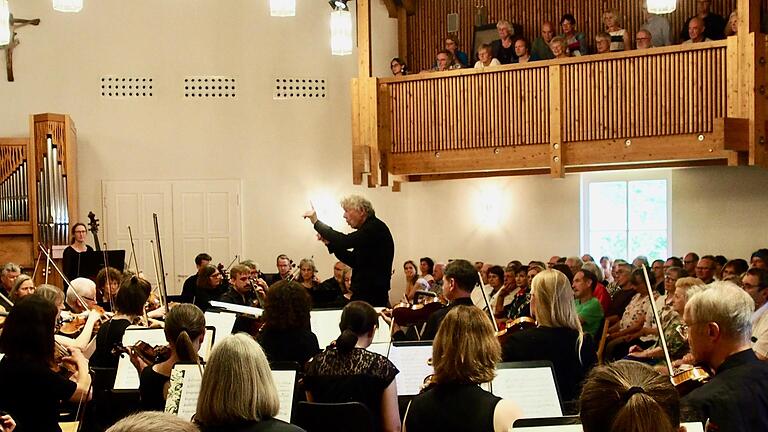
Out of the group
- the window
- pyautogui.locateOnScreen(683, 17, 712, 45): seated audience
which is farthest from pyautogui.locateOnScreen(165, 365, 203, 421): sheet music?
the window

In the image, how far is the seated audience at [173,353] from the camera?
4.24 m

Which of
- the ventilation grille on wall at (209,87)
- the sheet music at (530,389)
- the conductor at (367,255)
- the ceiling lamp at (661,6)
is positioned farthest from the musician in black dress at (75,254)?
the sheet music at (530,389)

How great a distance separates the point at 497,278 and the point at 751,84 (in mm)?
3429

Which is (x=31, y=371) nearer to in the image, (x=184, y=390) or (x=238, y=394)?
(x=184, y=390)

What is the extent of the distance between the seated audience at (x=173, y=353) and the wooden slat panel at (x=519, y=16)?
31.9ft

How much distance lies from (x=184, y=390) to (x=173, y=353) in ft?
1.10

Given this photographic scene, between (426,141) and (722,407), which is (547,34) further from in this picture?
(722,407)

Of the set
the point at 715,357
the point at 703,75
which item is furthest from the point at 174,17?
the point at 715,357

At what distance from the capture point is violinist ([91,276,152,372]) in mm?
5477

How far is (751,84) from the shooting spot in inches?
380

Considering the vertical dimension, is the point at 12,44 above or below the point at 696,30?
above

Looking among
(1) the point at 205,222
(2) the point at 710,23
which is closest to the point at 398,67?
(1) the point at 205,222

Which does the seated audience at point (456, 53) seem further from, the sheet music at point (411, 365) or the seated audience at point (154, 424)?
the seated audience at point (154, 424)

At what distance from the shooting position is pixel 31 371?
3848 mm
